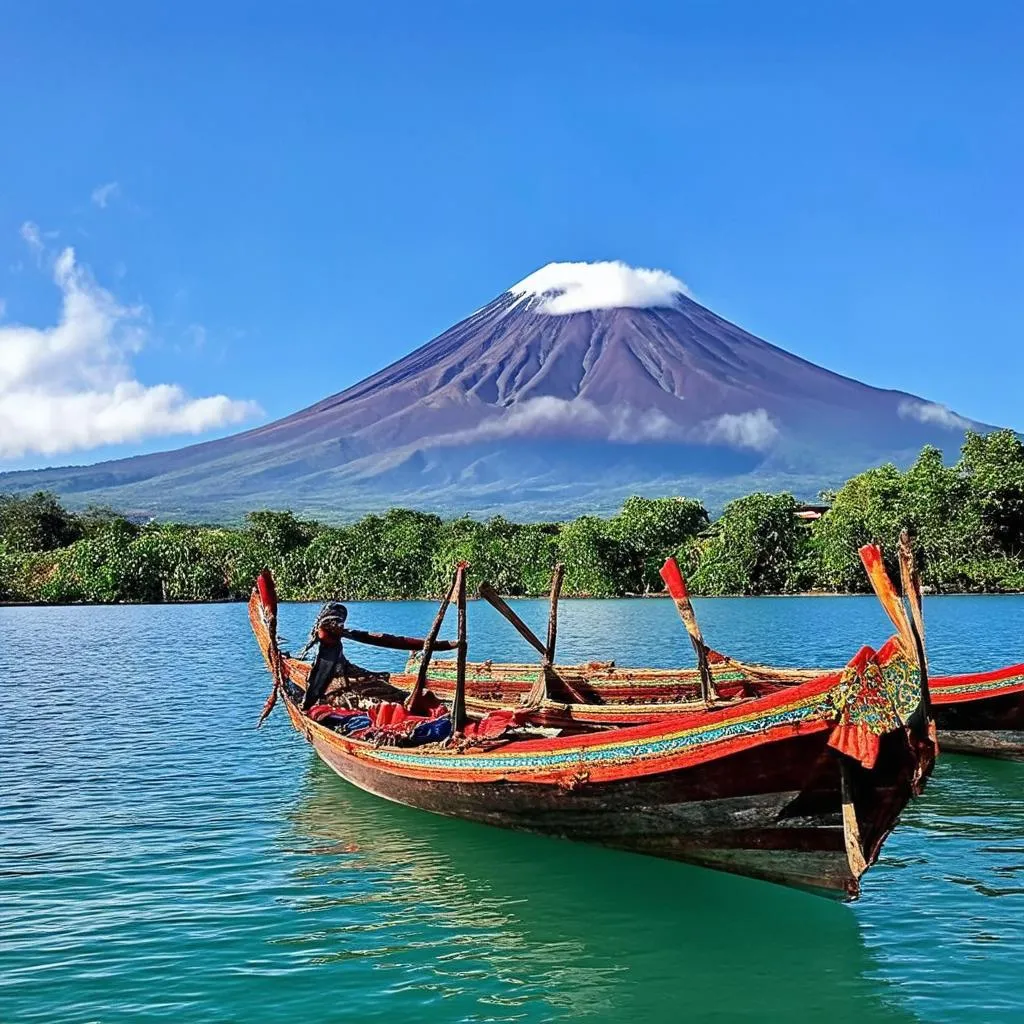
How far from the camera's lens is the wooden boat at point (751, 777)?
Answer: 7.12m

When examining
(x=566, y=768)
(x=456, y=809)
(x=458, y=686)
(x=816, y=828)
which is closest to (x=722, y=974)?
(x=816, y=828)

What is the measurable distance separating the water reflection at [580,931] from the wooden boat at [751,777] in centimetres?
33

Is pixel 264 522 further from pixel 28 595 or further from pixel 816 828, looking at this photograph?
pixel 816 828

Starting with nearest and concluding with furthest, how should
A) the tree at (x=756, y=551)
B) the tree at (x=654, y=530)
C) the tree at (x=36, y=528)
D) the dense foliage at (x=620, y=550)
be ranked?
1. the dense foliage at (x=620, y=550)
2. the tree at (x=756, y=551)
3. the tree at (x=654, y=530)
4. the tree at (x=36, y=528)

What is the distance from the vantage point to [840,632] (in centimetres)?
3678

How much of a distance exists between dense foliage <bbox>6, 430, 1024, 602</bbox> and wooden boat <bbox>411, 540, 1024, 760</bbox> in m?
45.2

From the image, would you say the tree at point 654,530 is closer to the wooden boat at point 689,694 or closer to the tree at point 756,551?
the tree at point 756,551

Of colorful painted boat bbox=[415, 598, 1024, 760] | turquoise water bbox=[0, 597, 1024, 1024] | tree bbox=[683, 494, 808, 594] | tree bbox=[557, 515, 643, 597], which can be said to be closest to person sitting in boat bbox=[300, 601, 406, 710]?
turquoise water bbox=[0, 597, 1024, 1024]

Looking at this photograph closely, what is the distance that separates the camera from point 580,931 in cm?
805

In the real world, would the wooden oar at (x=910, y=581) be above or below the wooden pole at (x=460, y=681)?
above

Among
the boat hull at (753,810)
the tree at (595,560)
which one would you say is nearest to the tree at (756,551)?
the tree at (595,560)

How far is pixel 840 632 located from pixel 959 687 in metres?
23.8

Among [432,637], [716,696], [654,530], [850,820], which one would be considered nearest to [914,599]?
[850,820]

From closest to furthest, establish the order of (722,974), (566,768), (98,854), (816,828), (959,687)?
1. (722,974)
2. (816,828)
3. (566,768)
4. (98,854)
5. (959,687)
